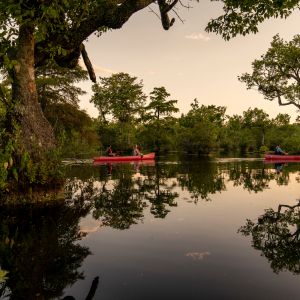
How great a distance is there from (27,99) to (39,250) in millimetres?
5893

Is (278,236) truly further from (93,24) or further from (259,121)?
(259,121)

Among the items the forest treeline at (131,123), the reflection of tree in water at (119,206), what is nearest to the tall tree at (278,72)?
the forest treeline at (131,123)

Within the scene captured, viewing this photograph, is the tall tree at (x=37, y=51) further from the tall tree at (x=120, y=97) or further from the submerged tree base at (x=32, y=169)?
the tall tree at (x=120, y=97)

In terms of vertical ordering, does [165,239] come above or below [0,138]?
below

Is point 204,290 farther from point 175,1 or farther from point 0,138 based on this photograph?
point 175,1

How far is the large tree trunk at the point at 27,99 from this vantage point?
32.9 feet

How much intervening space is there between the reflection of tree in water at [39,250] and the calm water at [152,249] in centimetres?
2

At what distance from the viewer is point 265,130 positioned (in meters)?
85.8

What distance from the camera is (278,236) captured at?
6824 mm

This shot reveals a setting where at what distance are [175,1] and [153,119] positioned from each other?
181ft

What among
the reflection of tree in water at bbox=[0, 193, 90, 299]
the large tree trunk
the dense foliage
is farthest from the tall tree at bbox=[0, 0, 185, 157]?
the dense foliage

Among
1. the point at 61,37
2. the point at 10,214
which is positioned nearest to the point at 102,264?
the point at 10,214

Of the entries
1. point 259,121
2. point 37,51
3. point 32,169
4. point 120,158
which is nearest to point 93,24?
point 37,51

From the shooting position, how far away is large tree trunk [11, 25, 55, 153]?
32.9 ft
